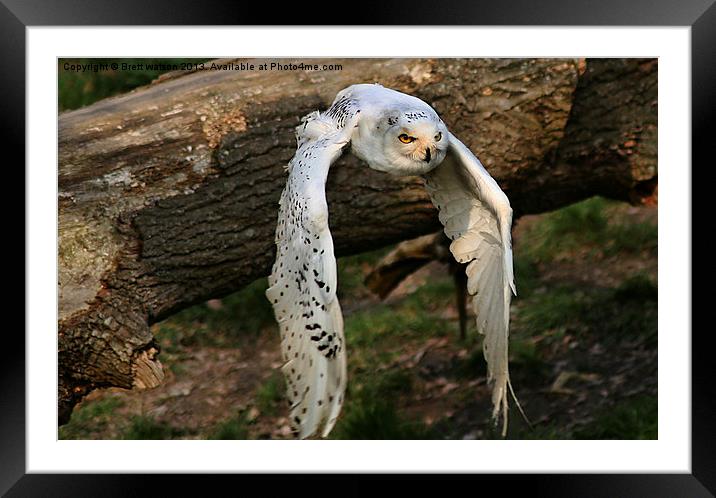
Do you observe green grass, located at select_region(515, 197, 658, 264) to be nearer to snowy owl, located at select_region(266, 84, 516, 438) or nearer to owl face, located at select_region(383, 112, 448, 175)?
snowy owl, located at select_region(266, 84, 516, 438)

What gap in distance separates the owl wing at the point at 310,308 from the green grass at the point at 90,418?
5.47 ft

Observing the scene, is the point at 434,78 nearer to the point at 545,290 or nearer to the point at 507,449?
the point at 507,449

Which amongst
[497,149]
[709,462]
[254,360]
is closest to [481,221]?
[497,149]

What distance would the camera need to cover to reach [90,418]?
155 inches

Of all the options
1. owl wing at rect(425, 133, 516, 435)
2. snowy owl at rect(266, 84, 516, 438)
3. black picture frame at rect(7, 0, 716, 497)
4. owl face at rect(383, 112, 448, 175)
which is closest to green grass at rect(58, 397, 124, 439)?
black picture frame at rect(7, 0, 716, 497)

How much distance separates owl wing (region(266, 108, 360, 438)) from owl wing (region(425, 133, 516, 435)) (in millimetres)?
415

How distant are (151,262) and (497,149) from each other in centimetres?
120

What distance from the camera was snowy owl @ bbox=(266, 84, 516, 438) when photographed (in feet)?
7.42

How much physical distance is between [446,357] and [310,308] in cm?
201

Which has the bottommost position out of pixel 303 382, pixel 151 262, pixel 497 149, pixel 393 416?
pixel 393 416

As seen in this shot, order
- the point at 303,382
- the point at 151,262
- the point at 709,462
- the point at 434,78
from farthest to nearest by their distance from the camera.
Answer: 1. the point at 434,78
2. the point at 151,262
3. the point at 709,462
4. the point at 303,382
